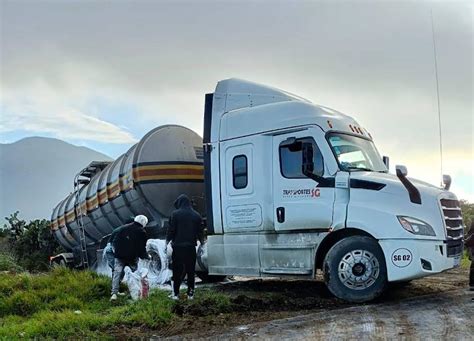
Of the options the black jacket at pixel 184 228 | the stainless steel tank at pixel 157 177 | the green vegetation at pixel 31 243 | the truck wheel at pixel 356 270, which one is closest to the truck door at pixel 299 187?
the truck wheel at pixel 356 270

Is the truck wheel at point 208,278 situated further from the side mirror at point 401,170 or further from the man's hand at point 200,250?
the side mirror at point 401,170

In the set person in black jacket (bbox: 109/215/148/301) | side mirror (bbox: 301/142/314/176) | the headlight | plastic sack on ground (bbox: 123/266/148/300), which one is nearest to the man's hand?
person in black jacket (bbox: 109/215/148/301)

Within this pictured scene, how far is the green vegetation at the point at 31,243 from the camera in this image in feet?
59.4

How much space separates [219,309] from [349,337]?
2.32m

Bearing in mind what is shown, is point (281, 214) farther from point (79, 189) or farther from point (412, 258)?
point (79, 189)

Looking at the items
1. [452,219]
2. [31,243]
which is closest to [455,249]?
[452,219]

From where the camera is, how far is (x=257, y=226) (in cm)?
900

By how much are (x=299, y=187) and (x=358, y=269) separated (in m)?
1.51

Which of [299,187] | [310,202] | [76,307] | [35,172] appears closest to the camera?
[76,307]

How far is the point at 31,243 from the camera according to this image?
63.9 ft

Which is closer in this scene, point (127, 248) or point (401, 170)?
point (401, 170)

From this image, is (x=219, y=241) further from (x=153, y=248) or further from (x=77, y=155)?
(x=77, y=155)

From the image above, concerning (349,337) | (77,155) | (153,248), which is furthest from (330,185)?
(77,155)

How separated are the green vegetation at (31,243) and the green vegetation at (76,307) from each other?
8.11 meters
